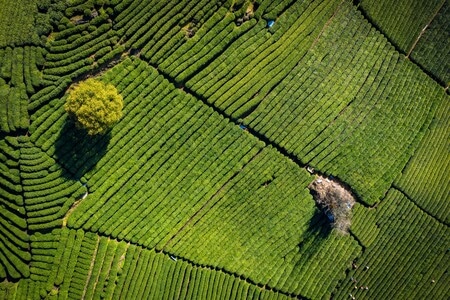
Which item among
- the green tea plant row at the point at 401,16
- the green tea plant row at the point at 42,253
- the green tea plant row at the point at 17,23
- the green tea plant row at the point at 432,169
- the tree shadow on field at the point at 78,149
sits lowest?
the green tea plant row at the point at 42,253

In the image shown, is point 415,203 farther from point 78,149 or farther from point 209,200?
point 78,149

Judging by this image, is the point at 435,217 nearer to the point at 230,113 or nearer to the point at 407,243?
the point at 407,243

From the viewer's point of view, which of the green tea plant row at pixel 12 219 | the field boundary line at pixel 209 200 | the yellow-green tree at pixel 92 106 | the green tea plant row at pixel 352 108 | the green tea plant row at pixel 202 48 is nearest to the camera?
the yellow-green tree at pixel 92 106

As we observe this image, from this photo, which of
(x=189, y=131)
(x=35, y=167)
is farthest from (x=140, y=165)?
(x=35, y=167)

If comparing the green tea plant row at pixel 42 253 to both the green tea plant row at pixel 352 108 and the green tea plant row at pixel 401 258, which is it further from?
the green tea plant row at pixel 401 258

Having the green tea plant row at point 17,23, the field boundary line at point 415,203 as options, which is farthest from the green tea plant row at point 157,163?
the field boundary line at point 415,203

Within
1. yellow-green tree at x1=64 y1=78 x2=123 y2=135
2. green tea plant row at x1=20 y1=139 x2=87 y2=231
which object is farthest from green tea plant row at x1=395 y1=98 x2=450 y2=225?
green tea plant row at x1=20 y1=139 x2=87 y2=231
